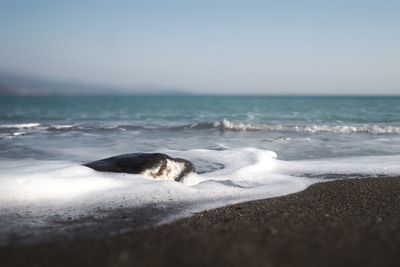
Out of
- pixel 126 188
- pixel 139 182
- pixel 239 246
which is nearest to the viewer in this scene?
pixel 239 246

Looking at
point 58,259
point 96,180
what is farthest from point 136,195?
point 58,259

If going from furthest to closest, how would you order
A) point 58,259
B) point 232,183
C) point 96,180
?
point 232,183 → point 96,180 → point 58,259

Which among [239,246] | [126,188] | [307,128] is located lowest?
[307,128]

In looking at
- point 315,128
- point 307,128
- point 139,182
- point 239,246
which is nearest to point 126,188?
point 139,182

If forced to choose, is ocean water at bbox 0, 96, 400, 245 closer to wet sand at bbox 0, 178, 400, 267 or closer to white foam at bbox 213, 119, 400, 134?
wet sand at bbox 0, 178, 400, 267

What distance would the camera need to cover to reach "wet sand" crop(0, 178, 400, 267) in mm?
4523

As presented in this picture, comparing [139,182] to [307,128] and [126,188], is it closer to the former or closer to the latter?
[126,188]

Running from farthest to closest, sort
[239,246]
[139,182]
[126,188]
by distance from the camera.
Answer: [139,182] → [126,188] → [239,246]

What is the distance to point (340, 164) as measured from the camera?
13539 mm

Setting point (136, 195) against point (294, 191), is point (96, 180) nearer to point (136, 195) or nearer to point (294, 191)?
point (136, 195)

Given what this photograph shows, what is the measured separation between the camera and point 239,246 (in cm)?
494

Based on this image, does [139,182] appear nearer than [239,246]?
No

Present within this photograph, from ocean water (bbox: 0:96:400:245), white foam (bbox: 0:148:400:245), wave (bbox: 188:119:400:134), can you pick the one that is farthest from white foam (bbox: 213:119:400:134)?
white foam (bbox: 0:148:400:245)

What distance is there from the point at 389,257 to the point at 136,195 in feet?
18.5
